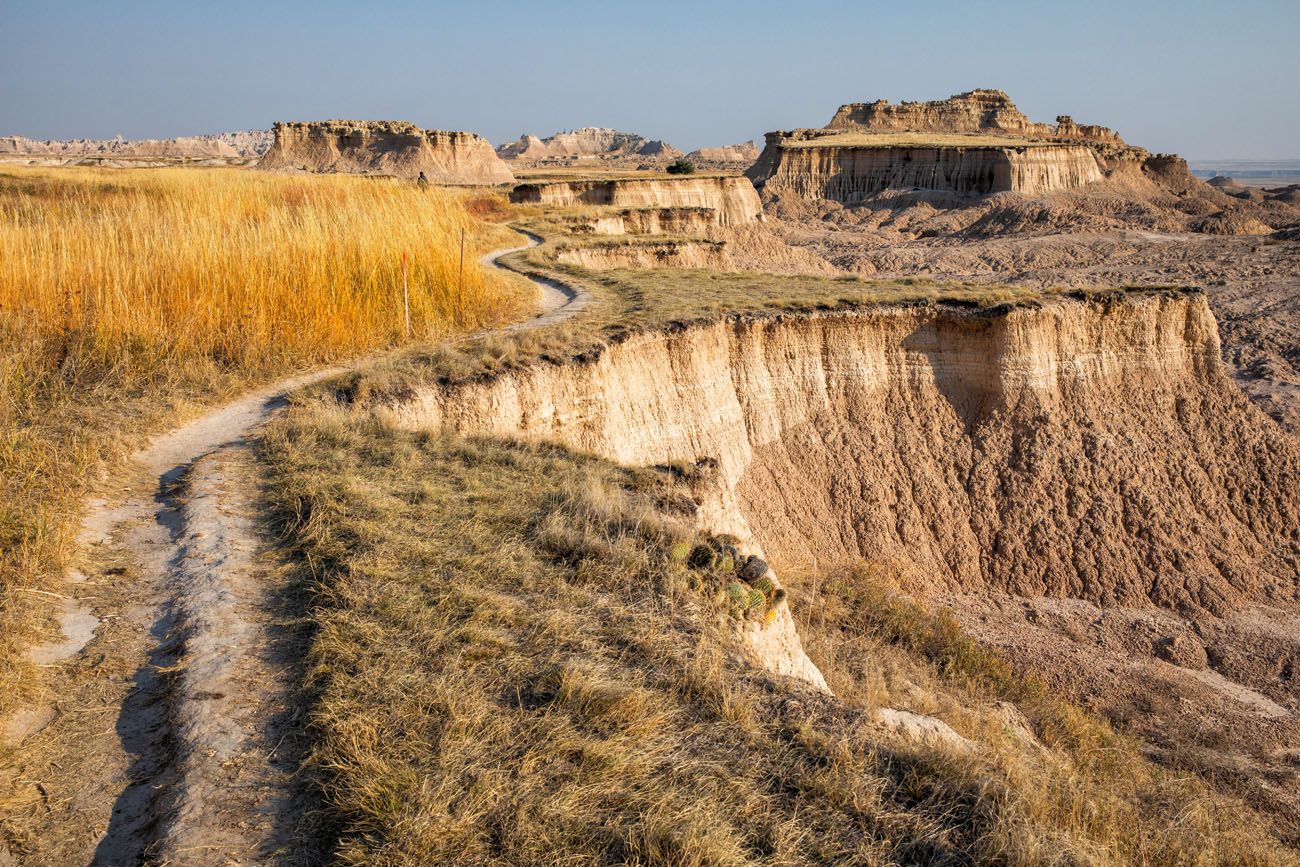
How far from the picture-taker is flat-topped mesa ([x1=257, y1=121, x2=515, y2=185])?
61.4 meters

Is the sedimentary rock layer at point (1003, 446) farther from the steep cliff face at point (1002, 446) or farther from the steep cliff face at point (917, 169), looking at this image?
the steep cliff face at point (917, 169)

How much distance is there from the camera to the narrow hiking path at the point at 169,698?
3.37 meters

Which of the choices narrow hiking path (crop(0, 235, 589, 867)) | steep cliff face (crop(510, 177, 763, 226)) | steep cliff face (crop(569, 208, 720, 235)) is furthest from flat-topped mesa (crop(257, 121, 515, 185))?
narrow hiking path (crop(0, 235, 589, 867))

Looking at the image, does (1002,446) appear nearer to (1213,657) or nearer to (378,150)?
(1213,657)

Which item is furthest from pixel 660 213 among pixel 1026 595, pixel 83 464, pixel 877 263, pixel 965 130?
pixel 965 130

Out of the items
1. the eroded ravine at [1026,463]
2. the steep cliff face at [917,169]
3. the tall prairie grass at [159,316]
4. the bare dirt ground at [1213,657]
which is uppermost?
the steep cliff face at [917,169]

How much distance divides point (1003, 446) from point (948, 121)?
3142 inches

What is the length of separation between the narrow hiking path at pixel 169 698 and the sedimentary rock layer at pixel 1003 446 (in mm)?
9360

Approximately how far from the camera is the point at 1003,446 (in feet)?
56.4

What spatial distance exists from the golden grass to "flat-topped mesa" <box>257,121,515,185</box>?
59660mm

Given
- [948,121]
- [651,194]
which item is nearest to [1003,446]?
[651,194]

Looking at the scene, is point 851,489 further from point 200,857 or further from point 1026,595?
point 200,857

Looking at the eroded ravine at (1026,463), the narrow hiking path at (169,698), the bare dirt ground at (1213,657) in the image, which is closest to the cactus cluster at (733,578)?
the narrow hiking path at (169,698)

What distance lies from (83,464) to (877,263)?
41.8 meters
